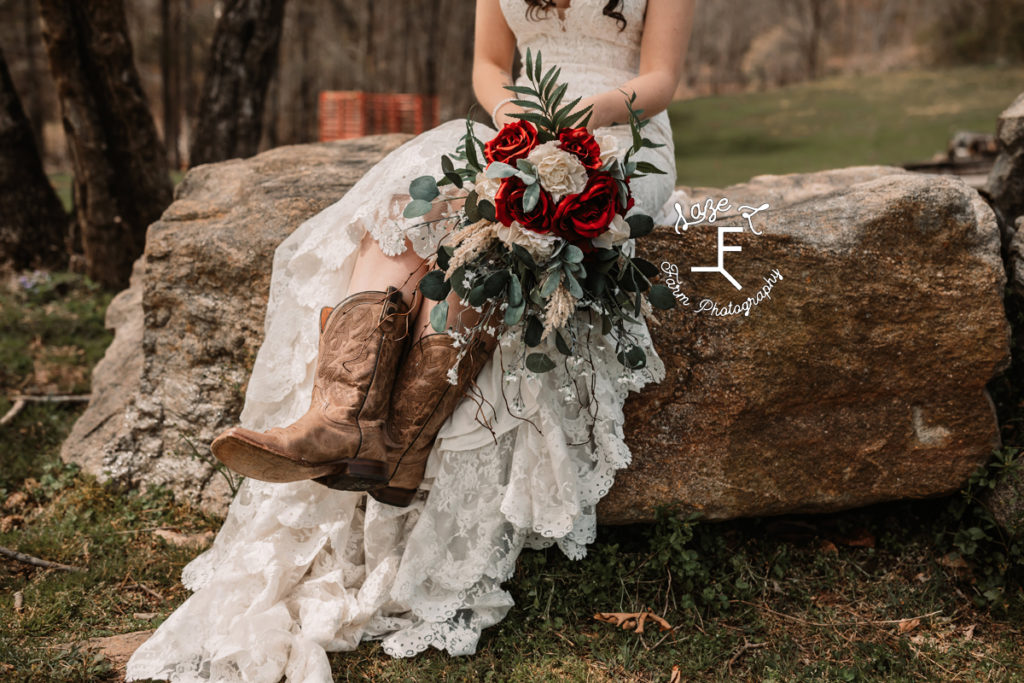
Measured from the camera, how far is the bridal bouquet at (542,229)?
220 cm

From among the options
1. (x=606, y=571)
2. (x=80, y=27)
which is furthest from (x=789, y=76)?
(x=606, y=571)

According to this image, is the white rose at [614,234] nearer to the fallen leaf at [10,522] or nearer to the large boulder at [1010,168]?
the large boulder at [1010,168]

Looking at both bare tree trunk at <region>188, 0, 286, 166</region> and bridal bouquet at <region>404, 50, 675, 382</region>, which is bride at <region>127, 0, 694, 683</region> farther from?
bare tree trunk at <region>188, 0, 286, 166</region>

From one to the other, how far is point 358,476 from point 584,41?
189 cm

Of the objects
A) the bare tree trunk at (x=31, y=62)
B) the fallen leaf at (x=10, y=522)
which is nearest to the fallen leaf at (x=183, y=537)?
the fallen leaf at (x=10, y=522)

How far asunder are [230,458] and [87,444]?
1.84 meters

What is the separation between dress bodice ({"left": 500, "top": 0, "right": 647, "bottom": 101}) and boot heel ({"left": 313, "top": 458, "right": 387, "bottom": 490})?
1.56 metres

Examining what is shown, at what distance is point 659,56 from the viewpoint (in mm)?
2967

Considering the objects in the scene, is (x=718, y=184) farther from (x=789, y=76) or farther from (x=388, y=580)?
(x=789, y=76)

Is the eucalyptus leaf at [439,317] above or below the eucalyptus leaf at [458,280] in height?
below

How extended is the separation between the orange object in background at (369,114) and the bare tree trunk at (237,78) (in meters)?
8.10

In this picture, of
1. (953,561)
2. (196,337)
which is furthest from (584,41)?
(953,561)

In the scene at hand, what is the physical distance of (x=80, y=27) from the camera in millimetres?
5250

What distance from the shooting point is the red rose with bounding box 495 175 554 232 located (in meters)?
2.20
